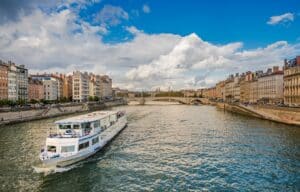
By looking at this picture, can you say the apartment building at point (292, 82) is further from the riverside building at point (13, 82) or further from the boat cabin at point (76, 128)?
the riverside building at point (13, 82)

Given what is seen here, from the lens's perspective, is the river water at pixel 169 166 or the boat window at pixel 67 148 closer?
the river water at pixel 169 166

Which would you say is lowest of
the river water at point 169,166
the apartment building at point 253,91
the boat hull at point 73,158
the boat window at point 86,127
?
the river water at point 169,166

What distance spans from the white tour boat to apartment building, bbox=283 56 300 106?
50539mm

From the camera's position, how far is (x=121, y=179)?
26812 millimetres

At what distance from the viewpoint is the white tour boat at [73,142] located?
29938 mm

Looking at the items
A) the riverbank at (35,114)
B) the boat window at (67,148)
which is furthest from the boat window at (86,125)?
the riverbank at (35,114)

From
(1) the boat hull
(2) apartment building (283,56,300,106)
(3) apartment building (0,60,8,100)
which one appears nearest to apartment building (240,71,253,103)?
(2) apartment building (283,56,300,106)

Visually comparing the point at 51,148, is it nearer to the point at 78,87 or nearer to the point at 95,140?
the point at 95,140

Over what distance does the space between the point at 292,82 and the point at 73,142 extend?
63.6 m

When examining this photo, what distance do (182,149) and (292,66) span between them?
5736 cm

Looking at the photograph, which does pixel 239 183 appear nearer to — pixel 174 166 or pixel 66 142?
pixel 174 166

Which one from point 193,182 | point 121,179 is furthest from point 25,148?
point 193,182

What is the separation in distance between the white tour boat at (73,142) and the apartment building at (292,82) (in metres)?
50.5

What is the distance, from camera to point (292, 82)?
266ft
